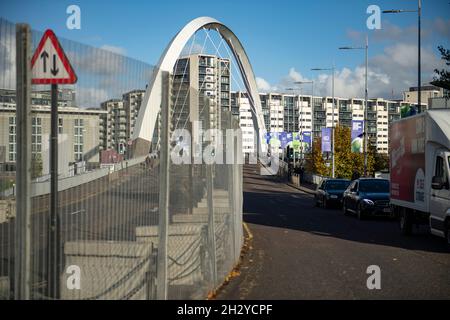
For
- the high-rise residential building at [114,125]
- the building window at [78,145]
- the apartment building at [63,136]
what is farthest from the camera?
the high-rise residential building at [114,125]

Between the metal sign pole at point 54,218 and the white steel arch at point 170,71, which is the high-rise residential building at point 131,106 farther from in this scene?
the metal sign pole at point 54,218

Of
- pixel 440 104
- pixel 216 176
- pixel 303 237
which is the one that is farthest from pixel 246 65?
pixel 216 176

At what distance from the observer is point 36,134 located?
17.6 feet

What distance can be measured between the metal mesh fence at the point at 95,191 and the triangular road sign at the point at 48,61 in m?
0.09

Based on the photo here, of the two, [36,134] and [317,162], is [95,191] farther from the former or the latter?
[317,162]

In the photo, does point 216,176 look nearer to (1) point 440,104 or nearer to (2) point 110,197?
(2) point 110,197

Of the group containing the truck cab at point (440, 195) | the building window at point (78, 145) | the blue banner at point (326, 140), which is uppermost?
the blue banner at point (326, 140)

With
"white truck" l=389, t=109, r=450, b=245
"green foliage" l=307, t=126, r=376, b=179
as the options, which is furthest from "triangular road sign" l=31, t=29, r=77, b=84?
"green foliage" l=307, t=126, r=376, b=179

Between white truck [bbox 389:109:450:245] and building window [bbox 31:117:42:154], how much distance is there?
Answer: 1107 cm

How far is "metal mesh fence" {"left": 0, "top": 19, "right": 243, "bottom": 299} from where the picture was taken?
5.24 meters

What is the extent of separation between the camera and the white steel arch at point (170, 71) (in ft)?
21.7

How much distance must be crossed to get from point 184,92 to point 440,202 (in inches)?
350

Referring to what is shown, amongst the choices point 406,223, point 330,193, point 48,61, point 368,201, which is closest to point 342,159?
point 330,193

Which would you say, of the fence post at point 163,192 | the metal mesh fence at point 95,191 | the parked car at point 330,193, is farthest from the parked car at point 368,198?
the fence post at point 163,192
